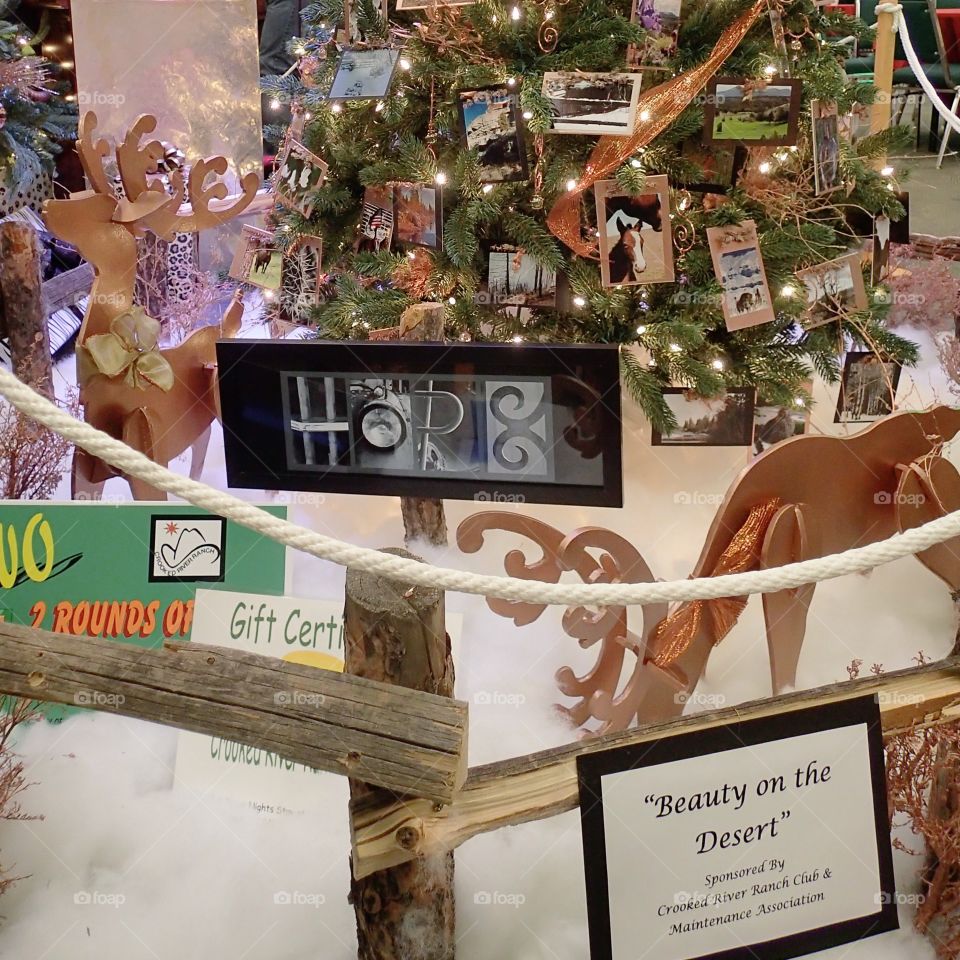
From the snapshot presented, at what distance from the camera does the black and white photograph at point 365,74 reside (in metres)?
2.24

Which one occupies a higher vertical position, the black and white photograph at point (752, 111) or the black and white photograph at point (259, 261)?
the black and white photograph at point (752, 111)

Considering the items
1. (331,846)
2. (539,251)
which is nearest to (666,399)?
(539,251)

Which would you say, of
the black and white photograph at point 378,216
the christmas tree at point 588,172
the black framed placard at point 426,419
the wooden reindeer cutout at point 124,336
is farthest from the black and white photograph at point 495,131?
the black framed placard at point 426,419

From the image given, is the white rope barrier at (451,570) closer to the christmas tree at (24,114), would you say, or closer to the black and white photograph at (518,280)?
the black and white photograph at (518,280)

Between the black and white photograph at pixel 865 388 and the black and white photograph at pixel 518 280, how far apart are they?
2.62ft

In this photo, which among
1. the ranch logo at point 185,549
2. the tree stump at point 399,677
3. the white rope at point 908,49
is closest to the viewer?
the tree stump at point 399,677

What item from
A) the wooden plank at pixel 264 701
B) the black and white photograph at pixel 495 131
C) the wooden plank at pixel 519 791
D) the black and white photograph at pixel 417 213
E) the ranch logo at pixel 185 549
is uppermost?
the black and white photograph at pixel 495 131

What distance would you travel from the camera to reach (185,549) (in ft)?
6.41

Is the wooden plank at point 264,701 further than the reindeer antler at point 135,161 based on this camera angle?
No

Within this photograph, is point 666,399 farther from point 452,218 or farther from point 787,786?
point 787,786

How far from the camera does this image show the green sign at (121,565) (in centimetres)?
195

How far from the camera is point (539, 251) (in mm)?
2256

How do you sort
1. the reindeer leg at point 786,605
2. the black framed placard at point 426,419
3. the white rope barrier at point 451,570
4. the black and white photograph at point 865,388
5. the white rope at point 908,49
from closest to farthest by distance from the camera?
the white rope barrier at point 451,570 < the black framed placard at point 426,419 < the reindeer leg at point 786,605 < the black and white photograph at point 865,388 < the white rope at point 908,49

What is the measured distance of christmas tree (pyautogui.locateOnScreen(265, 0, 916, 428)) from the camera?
2.17 m
